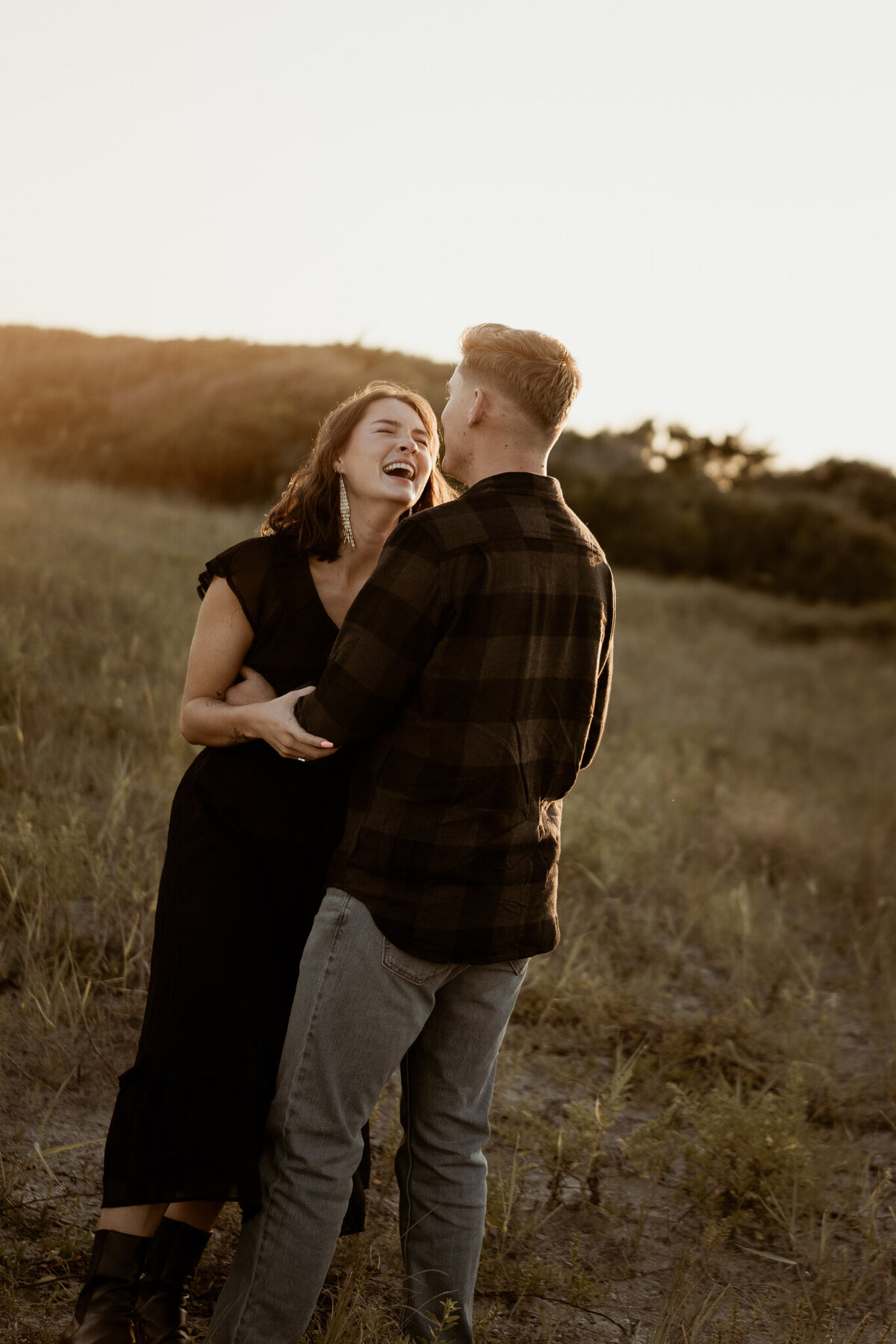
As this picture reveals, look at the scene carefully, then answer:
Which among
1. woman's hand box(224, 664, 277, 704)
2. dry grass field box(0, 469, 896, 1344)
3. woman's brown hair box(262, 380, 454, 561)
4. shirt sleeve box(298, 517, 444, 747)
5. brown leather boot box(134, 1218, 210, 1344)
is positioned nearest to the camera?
shirt sleeve box(298, 517, 444, 747)

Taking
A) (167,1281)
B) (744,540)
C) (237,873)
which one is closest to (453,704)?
(237,873)

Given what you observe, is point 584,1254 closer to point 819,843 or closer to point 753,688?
point 819,843

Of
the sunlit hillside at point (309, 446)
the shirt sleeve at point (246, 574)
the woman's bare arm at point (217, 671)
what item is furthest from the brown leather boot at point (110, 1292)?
the sunlit hillside at point (309, 446)

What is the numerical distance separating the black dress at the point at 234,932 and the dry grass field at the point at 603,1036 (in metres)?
0.54

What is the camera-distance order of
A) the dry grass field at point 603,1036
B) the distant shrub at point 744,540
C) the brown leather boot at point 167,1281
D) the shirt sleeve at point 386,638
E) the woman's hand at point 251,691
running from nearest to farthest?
the shirt sleeve at point 386,638
the brown leather boot at point 167,1281
the woman's hand at point 251,691
the dry grass field at point 603,1036
the distant shrub at point 744,540

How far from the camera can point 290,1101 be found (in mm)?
1989

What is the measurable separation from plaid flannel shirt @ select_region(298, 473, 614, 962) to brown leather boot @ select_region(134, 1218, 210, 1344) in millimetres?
960

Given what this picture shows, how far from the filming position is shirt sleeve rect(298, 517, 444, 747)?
1.90m

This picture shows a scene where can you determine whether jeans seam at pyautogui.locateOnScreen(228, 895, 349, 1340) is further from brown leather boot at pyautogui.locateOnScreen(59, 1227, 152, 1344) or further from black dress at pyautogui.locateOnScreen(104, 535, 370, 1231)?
brown leather boot at pyautogui.locateOnScreen(59, 1227, 152, 1344)

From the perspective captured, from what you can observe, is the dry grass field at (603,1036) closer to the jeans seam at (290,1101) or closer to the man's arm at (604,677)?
the jeans seam at (290,1101)

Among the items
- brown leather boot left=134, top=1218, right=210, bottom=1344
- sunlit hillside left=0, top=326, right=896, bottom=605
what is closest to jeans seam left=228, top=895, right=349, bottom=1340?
brown leather boot left=134, top=1218, right=210, bottom=1344

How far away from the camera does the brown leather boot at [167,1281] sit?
2227 mm

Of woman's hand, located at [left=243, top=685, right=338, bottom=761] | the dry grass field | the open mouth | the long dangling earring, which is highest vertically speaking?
the open mouth

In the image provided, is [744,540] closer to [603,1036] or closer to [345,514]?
[603,1036]
